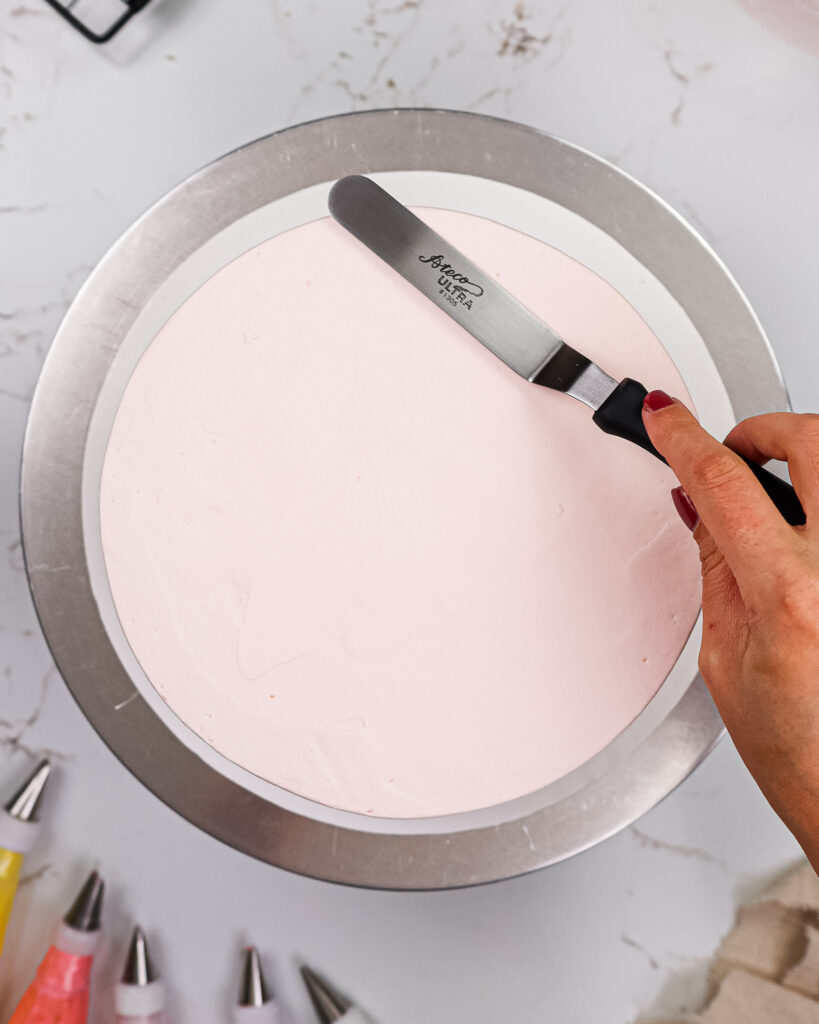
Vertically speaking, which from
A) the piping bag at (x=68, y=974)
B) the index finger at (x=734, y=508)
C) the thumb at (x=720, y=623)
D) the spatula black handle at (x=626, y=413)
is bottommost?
the piping bag at (x=68, y=974)

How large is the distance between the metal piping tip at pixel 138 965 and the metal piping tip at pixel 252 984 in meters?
0.07

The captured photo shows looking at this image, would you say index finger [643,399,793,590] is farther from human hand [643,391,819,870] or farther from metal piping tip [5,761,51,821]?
metal piping tip [5,761,51,821]

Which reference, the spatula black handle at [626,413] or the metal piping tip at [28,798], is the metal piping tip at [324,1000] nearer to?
the metal piping tip at [28,798]

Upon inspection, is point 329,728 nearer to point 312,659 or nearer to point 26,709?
point 312,659

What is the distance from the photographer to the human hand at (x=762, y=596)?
36cm

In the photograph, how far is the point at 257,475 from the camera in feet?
1.53

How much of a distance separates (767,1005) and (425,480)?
458 mm

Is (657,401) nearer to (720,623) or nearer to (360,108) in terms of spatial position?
(720,623)

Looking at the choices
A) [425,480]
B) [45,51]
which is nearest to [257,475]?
[425,480]

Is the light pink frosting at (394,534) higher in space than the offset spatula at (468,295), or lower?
lower

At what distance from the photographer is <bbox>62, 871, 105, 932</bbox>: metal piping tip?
1.71ft

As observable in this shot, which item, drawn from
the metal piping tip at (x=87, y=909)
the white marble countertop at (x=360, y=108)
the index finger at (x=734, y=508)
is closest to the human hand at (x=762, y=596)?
the index finger at (x=734, y=508)

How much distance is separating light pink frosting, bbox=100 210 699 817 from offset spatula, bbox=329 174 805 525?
1 cm

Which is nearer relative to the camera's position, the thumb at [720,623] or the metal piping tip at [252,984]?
the thumb at [720,623]
